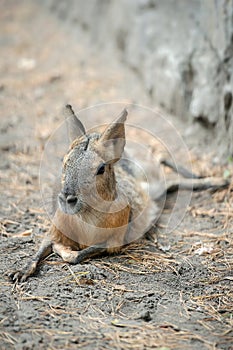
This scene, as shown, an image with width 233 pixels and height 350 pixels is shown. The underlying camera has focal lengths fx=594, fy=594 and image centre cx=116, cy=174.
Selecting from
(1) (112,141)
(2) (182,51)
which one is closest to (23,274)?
(1) (112,141)

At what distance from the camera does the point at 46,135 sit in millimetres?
6340

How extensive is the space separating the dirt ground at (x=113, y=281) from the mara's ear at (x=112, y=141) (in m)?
0.72

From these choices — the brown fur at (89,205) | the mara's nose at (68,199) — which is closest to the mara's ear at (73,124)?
the brown fur at (89,205)

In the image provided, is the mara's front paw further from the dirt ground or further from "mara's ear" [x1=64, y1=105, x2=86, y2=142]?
"mara's ear" [x1=64, y1=105, x2=86, y2=142]

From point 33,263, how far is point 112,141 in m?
0.94

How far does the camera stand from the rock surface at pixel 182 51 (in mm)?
5520

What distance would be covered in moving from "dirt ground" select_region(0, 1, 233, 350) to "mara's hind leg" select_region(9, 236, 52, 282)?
0.15ft

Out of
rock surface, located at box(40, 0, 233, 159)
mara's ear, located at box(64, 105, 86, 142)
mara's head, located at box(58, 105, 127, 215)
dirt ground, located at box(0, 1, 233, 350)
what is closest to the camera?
dirt ground, located at box(0, 1, 233, 350)

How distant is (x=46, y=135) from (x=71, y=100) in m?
0.99

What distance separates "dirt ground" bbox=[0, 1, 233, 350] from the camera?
121 inches

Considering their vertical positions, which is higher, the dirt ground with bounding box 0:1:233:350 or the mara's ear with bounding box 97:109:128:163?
the mara's ear with bounding box 97:109:128:163

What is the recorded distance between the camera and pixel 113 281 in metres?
3.75

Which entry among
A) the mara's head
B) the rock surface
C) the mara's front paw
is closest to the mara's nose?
the mara's head

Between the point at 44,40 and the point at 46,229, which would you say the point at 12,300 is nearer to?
the point at 46,229
